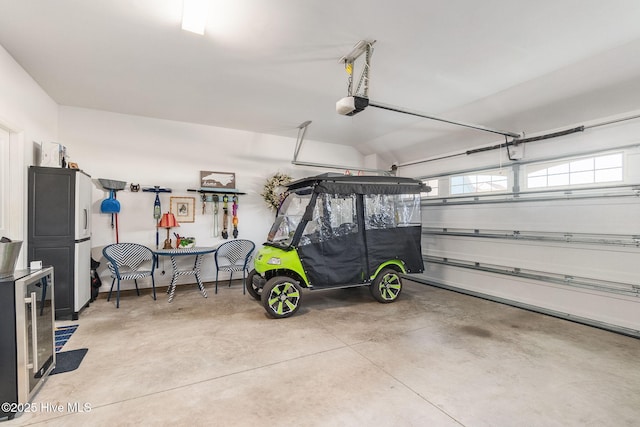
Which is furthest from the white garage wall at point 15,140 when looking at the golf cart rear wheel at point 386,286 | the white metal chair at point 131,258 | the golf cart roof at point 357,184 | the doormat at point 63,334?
the golf cart rear wheel at point 386,286

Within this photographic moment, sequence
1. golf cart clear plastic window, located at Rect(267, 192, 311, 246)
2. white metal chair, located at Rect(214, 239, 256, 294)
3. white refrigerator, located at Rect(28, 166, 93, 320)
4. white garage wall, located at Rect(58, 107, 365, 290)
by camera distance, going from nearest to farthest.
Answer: white refrigerator, located at Rect(28, 166, 93, 320) → golf cart clear plastic window, located at Rect(267, 192, 311, 246) → white garage wall, located at Rect(58, 107, 365, 290) → white metal chair, located at Rect(214, 239, 256, 294)

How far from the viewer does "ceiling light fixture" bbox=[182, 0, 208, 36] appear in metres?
2.30

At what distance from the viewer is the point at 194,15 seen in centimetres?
240

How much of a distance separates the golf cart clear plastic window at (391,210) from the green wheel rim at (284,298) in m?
1.39

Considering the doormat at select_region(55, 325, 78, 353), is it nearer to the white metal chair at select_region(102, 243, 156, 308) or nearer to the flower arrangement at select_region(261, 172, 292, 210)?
the white metal chair at select_region(102, 243, 156, 308)

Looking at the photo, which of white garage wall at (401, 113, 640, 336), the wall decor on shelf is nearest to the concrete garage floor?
white garage wall at (401, 113, 640, 336)

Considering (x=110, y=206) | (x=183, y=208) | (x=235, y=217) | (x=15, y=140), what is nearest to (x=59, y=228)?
(x=15, y=140)

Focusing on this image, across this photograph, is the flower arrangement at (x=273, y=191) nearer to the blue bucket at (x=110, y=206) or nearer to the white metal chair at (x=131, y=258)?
the white metal chair at (x=131, y=258)

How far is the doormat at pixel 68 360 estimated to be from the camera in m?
2.48

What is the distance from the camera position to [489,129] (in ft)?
13.4

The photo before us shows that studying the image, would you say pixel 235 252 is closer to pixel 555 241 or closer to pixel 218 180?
pixel 218 180

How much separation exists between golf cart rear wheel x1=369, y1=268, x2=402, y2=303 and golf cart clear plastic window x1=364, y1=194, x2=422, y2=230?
0.72m

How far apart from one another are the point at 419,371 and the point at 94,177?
212 inches

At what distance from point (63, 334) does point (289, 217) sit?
9.55 feet
